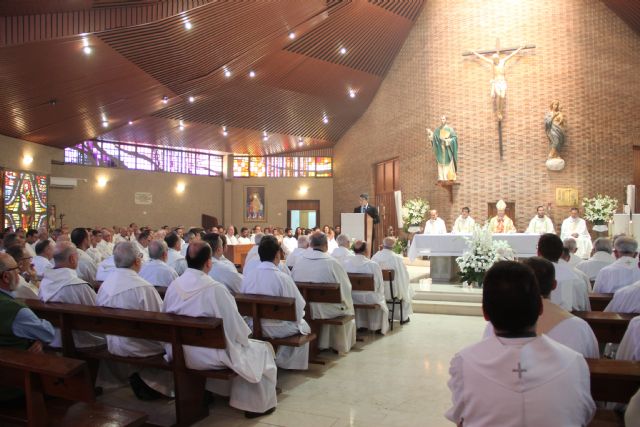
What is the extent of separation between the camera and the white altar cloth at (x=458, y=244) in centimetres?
907

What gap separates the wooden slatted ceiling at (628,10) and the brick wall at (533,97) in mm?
134

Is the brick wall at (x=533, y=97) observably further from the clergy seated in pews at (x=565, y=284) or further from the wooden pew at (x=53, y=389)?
the wooden pew at (x=53, y=389)

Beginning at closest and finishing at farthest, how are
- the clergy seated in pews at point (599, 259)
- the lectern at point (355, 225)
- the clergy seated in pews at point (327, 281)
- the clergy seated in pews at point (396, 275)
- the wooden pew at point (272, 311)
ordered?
the wooden pew at point (272, 311) → the clergy seated in pews at point (327, 281) → the clergy seated in pews at point (599, 259) → the clergy seated in pews at point (396, 275) → the lectern at point (355, 225)

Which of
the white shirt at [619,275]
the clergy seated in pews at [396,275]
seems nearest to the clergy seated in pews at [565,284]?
the white shirt at [619,275]

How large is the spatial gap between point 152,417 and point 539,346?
9.36 ft

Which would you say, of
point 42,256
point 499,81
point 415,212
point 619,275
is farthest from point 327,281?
point 499,81

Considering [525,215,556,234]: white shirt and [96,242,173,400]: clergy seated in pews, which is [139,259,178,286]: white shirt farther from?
[525,215,556,234]: white shirt

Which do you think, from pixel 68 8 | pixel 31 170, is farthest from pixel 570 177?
pixel 31 170

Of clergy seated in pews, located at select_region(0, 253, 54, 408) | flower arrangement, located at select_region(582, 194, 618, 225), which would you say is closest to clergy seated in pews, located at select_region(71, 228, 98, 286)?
clergy seated in pews, located at select_region(0, 253, 54, 408)

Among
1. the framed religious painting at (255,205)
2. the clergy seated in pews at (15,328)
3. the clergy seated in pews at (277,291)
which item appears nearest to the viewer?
the clergy seated in pews at (15,328)

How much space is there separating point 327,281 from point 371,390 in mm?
1431

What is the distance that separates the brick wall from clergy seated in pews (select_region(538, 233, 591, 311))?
9.40 m

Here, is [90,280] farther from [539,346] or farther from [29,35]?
[539,346]

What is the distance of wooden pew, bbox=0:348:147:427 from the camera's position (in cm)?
223
